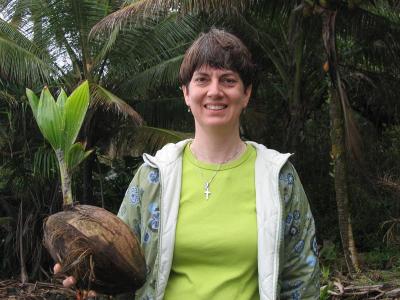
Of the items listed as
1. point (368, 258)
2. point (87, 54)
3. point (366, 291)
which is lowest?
point (368, 258)

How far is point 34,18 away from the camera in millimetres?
9844

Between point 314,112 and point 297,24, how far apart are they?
311 centimetres

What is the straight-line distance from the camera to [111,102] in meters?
8.38

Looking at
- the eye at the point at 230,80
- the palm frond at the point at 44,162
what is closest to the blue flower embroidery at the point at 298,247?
the eye at the point at 230,80

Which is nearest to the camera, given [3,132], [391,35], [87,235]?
[87,235]

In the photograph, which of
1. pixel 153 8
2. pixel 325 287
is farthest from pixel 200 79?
pixel 153 8

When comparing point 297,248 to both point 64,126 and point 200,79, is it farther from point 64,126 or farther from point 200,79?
point 64,126

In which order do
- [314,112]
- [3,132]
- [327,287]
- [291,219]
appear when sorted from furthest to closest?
[314,112], [3,132], [327,287], [291,219]

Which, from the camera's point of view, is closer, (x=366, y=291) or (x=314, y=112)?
(x=366, y=291)

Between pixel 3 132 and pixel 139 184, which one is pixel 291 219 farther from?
pixel 3 132

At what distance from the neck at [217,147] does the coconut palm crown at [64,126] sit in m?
0.36

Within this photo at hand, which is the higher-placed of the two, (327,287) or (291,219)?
(291,219)

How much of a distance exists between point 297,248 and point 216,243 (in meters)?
0.27

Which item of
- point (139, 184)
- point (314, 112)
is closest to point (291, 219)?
point (139, 184)
